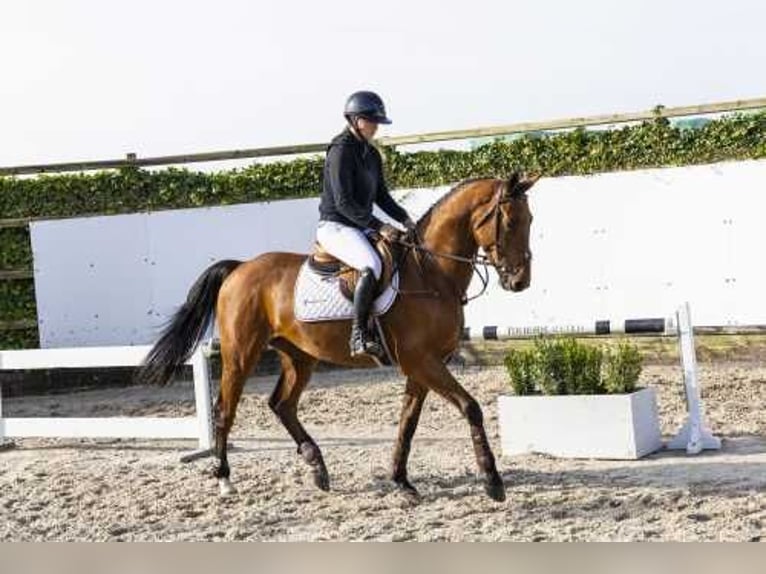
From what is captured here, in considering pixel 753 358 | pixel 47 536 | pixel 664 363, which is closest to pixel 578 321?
pixel 664 363

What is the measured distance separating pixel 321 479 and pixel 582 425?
1.92 metres

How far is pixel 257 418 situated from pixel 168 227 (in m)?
4.01

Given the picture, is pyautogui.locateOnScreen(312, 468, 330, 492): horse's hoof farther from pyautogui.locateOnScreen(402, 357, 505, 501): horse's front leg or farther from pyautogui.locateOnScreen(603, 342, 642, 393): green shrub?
pyautogui.locateOnScreen(603, 342, 642, 393): green shrub

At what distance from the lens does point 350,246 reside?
745 centimetres

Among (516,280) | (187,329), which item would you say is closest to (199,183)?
(187,329)

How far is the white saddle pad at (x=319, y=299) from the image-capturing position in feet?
25.0

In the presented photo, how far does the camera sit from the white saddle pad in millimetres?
7613

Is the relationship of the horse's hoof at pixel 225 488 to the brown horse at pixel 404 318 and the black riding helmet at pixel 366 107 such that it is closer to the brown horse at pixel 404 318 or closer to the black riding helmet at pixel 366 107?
the brown horse at pixel 404 318

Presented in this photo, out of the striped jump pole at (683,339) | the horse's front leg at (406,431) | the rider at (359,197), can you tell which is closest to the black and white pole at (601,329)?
the striped jump pole at (683,339)

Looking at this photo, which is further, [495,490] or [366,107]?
[366,107]

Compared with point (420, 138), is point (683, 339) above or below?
below

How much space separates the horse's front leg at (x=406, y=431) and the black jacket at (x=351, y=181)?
3.51 feet

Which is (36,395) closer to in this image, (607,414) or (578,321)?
(578,321)

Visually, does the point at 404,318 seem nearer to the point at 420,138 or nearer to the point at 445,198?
the point at 445,198
